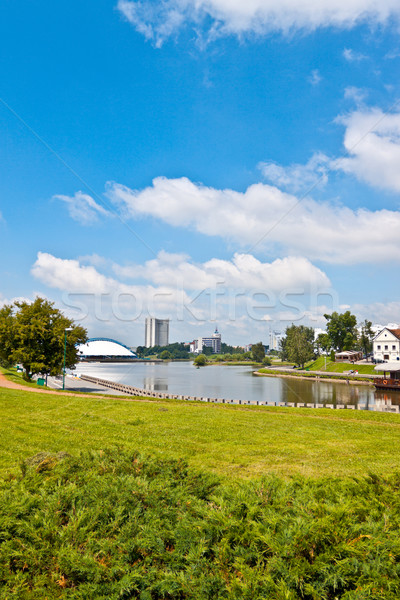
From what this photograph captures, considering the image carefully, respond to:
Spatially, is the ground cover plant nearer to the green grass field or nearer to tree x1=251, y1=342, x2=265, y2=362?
the green grass field

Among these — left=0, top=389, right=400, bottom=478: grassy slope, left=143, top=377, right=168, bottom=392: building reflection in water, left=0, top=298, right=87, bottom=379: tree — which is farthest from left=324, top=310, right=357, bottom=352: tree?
left=0, top=389, right=400, bottom=478: grassy slope

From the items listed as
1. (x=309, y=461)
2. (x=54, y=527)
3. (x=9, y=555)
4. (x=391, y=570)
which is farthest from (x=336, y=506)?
(x=309, y=461)

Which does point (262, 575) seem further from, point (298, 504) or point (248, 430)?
point (248, 430)

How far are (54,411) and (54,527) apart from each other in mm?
12788

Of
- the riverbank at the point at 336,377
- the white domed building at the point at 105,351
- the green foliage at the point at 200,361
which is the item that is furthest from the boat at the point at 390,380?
the white domed building at the point at 105,351

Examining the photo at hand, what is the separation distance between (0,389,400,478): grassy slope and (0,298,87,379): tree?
20446mm

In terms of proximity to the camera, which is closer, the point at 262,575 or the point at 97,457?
the point at 262,575

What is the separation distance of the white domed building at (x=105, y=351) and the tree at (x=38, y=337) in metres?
132

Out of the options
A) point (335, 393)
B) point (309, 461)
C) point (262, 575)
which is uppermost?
point (262, 575)

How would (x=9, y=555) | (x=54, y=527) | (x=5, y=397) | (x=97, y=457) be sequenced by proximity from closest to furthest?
1. (x=9, y=555)
2. (x=54, y=527)
3. (x=97, y=457)
4. (x=5, y=397)

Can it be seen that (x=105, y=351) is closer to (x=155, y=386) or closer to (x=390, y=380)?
(x=155, y=386)

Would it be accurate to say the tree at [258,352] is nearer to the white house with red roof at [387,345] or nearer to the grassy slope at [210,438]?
the white house with red roof at [387,345]

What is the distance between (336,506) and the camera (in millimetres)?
4051

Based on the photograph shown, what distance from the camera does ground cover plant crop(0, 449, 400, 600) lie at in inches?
122
